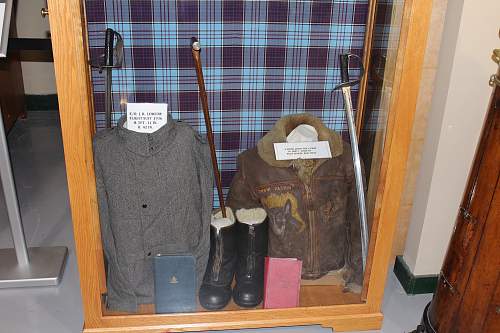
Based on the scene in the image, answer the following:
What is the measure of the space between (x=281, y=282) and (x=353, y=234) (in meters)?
0.31

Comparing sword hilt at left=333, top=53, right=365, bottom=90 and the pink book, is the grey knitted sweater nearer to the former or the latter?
the pink book

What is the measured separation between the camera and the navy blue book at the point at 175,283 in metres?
1.71

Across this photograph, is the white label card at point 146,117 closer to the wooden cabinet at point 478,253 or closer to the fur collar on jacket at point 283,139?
the fur collar on jacket at point 283,139

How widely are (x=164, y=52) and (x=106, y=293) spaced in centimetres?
86

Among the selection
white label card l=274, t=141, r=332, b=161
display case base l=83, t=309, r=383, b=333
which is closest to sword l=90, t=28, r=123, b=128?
white label card l=274, t=141, r=332, b=161

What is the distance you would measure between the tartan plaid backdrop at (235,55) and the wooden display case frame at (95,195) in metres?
0.23

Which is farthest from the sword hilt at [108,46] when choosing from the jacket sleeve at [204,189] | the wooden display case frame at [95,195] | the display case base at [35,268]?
the display case base at [35,268]

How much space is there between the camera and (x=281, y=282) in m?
1.79

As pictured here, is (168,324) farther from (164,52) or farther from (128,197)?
(164,52)

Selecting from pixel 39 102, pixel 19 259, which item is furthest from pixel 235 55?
pixel 39 102

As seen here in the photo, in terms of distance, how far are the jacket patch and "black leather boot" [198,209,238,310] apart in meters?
0.15

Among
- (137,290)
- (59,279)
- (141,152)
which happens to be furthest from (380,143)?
(59,279)

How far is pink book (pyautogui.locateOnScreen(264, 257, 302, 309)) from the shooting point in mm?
1771

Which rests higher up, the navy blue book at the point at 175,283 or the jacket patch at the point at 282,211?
the jacket patch at the point at 282,211
